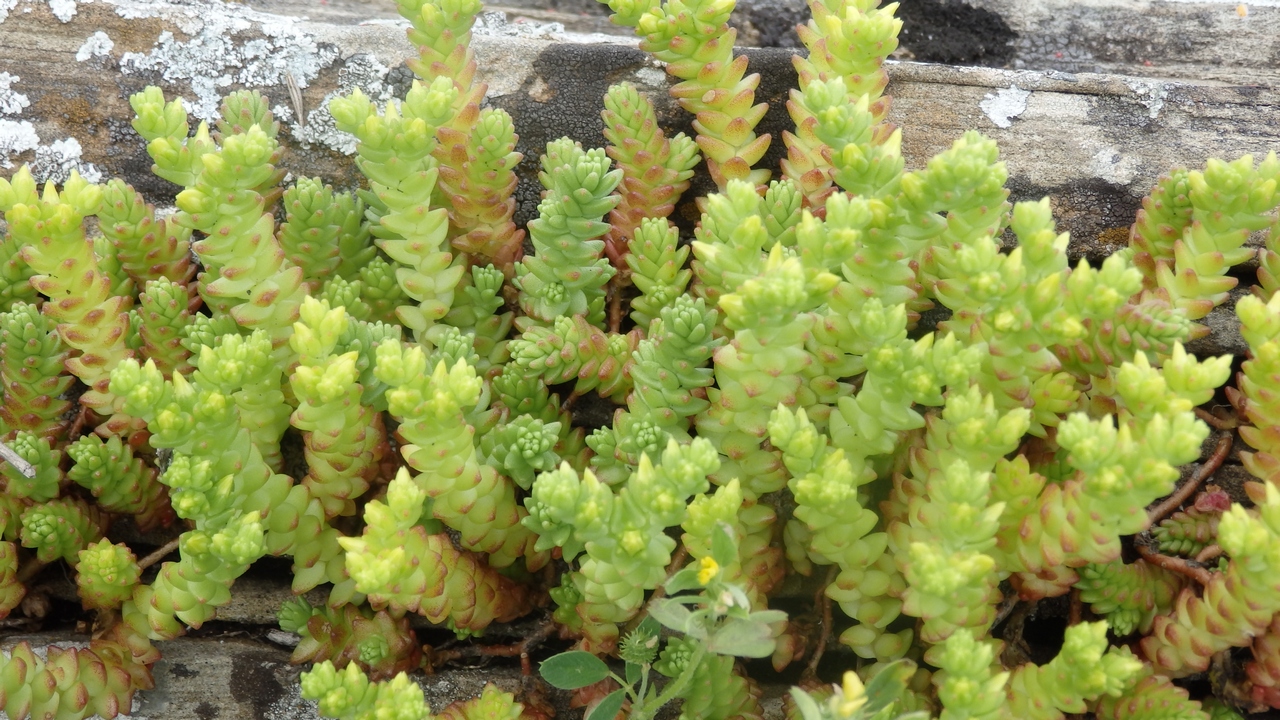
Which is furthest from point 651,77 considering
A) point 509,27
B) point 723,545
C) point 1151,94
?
point 723,545

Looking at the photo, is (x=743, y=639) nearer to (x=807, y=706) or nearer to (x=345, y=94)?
(x=807, y=706)

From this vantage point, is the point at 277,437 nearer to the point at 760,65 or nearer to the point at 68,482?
the point at 68,482

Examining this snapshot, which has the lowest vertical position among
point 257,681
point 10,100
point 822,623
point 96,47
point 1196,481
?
point 257,681

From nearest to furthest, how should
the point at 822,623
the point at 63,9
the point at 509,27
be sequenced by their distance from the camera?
1. the point at 822,623
2. the point at 63,9
3. the point at 509,27

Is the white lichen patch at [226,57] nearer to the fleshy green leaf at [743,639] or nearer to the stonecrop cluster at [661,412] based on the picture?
the stonecrop cluster at [661,412]

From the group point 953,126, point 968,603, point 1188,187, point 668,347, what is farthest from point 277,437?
point 1188,187

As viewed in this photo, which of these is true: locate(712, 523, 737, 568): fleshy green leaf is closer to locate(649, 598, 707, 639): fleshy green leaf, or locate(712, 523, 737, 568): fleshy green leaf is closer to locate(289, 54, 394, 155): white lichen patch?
locate(649, 598, 707, 639): fleshy green leaf

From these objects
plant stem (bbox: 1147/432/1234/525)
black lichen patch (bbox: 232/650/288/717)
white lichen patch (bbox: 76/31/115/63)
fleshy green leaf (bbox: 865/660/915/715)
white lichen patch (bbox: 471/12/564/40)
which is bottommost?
black lichen patch (bbox: 232/650/288/717)

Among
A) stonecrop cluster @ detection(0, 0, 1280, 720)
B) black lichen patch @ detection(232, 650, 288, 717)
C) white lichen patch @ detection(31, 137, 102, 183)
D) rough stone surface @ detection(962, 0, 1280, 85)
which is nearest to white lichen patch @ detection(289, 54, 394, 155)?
stonecrop cluster @ detection(0, 0, 1280, 720)
